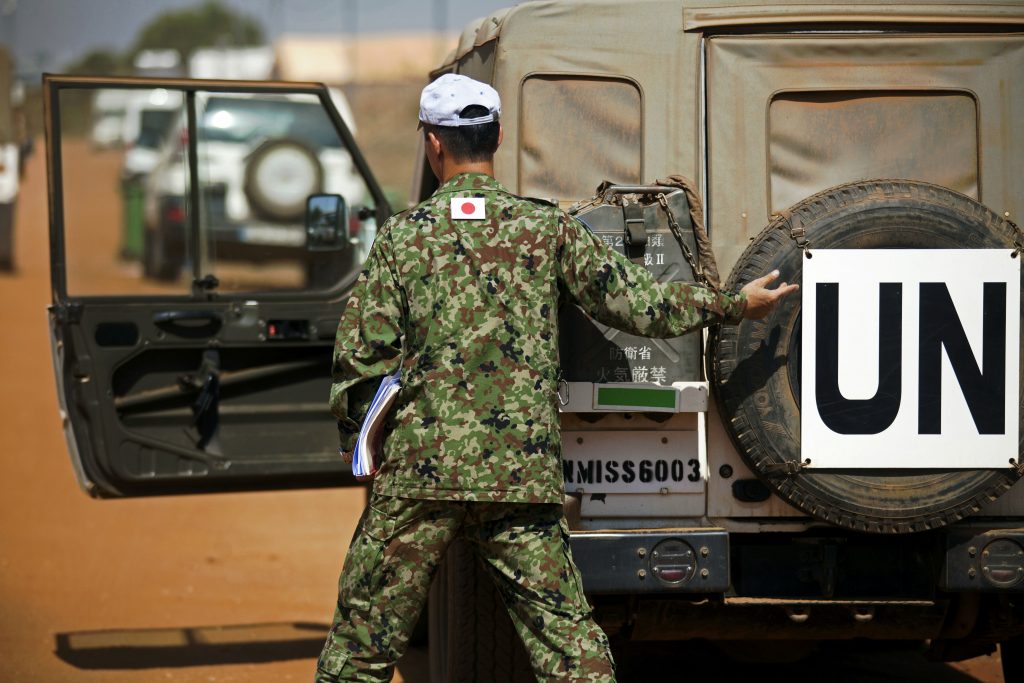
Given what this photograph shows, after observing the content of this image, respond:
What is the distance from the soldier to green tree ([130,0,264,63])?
135ft

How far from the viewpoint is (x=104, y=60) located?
4316cm

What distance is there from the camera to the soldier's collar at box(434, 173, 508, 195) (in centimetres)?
343

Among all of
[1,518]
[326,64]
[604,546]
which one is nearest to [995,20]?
[604,546]

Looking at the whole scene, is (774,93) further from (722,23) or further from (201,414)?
(201,414)

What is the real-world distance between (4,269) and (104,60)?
2385 cm

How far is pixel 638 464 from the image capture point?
3.87 m

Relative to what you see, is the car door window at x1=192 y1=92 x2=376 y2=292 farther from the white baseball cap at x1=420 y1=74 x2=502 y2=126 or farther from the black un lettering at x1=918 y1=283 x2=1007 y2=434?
the black un lettering at x1=918 y1=283 x2=1007 y2=434

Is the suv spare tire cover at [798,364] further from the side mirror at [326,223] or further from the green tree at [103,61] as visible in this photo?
the green tree at [103,61]

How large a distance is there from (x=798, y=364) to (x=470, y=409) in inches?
35.2

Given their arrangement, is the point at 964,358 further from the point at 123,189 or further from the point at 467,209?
the point at 123,189

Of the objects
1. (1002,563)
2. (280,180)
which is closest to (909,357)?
(1002,563)

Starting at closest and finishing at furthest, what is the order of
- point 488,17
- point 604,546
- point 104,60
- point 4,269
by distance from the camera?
point 604,546 < point 488,17 < point 4,269 < point 104,60

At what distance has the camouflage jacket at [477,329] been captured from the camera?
3.35 meters

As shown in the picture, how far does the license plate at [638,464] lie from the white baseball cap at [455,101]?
3.06 feet
